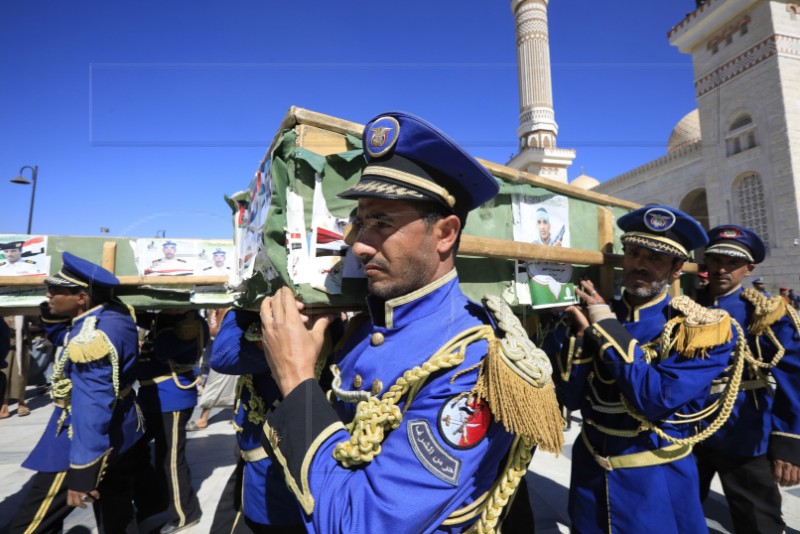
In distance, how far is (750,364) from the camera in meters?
2.92

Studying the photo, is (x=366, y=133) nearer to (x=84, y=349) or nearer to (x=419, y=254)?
(x=419, y=254)

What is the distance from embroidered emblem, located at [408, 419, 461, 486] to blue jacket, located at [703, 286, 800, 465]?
2466mm

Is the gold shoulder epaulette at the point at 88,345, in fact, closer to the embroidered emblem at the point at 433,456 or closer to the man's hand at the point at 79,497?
the man's hand at the point at 79,497

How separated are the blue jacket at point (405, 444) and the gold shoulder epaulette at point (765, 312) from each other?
266 cm

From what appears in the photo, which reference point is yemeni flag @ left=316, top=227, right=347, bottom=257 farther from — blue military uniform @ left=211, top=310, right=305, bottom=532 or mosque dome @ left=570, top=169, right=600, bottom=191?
mosque dome @ left=570, top=169, right=600, bottom=191

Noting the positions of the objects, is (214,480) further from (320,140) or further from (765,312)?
(765,312)

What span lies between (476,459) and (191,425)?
22.4ft

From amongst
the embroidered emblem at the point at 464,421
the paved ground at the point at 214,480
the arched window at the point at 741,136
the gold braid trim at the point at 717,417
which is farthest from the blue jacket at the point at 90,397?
the arched window at the point at 741,136

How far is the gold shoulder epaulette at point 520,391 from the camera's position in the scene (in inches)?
42.9

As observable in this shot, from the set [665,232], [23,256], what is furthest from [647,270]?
[23,256]

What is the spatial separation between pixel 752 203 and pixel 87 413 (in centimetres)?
2608

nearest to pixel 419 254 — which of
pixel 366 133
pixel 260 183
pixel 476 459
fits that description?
pixel 366 133

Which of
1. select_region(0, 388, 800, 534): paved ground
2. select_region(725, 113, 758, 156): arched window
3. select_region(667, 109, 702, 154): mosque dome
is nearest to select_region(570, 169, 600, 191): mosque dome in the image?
select_region(667, 109, 702, 154): mosque dome

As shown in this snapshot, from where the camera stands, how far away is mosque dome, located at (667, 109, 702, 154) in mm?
28234
